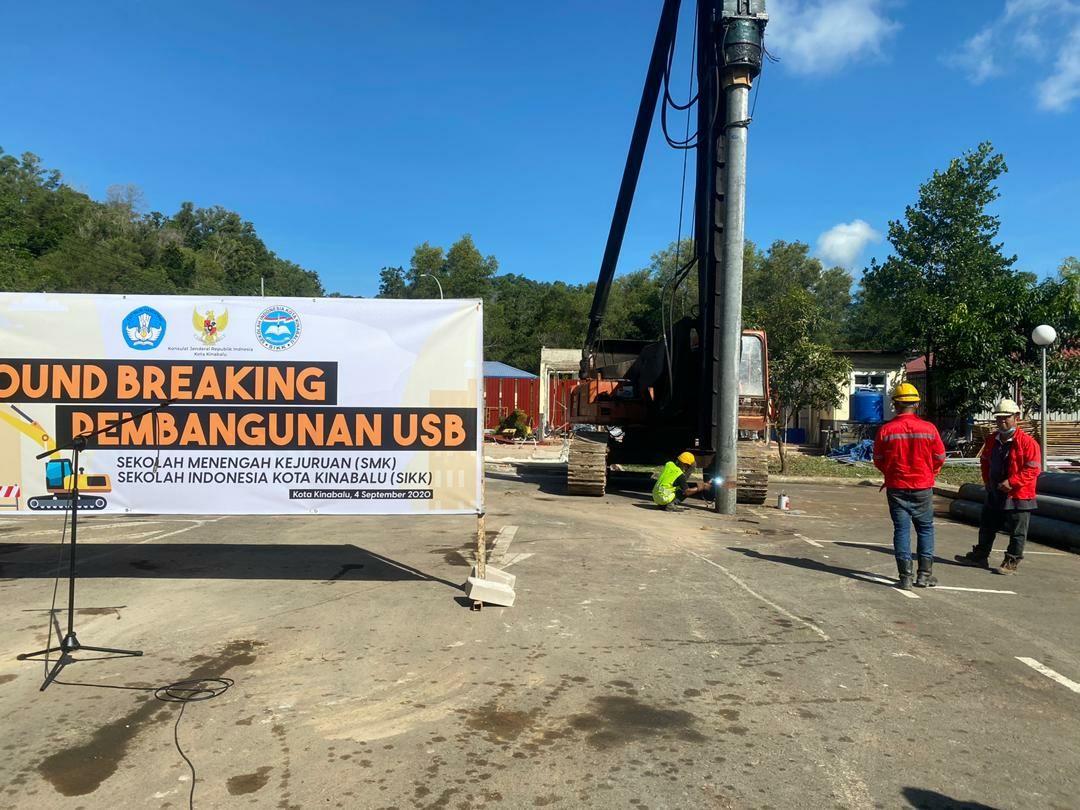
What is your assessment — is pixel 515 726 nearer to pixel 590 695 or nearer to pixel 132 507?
pixel 590 695

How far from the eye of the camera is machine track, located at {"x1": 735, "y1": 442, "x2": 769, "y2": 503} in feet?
43.6

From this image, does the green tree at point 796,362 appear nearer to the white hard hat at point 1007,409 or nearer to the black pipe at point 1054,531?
the black pipe at point 1054,531

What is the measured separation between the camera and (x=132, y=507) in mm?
6086

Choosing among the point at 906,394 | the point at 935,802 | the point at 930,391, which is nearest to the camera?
the point at 935,802

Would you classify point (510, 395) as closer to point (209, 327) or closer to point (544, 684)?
point (209, 327)

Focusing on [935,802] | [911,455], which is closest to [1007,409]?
[911,455]

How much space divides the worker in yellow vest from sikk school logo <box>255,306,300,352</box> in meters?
7.70

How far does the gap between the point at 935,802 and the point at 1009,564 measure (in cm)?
573

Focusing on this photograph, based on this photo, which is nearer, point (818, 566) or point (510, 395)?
point (818, 566)

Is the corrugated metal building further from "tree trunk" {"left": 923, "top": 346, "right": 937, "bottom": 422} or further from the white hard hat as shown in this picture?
the white hard hat

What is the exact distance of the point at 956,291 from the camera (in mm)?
30641

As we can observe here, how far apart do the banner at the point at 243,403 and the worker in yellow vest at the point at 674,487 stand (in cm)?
672

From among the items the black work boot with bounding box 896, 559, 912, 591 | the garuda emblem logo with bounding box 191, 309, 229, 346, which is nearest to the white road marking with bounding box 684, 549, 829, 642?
the black work boot with bounding box 896, 559, 912, 591

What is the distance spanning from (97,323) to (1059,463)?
70.4ft
